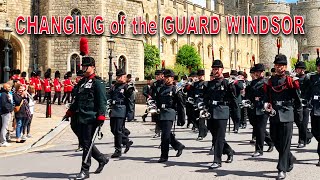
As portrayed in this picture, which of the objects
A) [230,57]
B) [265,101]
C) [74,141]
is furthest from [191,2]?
[265,101]

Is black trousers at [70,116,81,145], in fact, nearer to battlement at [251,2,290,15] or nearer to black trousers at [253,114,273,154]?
black trousers at [253,114,273,154]

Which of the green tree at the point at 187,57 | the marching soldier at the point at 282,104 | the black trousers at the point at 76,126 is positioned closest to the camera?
the marching soldier at the point at 282,104

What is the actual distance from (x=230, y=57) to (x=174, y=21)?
18116mm

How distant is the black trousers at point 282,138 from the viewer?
7.23 meters

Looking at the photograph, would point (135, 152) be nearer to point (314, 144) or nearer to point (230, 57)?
point (314, 144)

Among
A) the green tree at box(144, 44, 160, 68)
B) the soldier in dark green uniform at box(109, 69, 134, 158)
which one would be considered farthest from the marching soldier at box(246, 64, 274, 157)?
the green tree at box(144, 44, 160, 68)

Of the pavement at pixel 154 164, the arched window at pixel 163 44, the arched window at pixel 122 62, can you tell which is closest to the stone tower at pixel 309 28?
the arched window at pixel 163 44

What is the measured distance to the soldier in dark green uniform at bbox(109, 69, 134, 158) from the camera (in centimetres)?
962

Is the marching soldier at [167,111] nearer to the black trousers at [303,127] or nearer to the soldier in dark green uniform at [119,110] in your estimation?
the soldier in dark green uniform at [119,110]

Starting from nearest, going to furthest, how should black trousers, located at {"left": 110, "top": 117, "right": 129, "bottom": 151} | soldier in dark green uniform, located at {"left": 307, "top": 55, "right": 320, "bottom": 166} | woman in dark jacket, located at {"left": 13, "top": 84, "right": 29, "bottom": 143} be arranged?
soldier in dark green uniform, located at {"left": 307, "top": 55, "right": 320, "bottom": 166} < black trousers, located at {"left": 110, "top": 117, "right": 129, "bottom": 151} < woman in dark jacket, located at {"left": 13, "top": 84, "right": 29, "bottom": 143}

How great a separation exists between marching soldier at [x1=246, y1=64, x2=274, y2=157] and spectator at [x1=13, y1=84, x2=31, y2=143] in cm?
566

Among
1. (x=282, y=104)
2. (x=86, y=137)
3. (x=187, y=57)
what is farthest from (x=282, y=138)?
(x=187, y=57)

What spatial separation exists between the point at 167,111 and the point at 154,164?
1067 mm

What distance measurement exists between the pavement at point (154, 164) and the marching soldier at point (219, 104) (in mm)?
373
